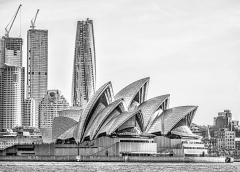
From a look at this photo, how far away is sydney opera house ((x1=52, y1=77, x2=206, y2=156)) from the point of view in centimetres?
14238

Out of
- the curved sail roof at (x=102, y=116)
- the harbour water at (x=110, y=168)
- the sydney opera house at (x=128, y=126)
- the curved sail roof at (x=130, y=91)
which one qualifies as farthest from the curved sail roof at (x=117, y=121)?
the harbour water at (x=110, y=168)

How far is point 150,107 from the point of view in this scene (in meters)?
146

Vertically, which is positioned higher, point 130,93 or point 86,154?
point 130,93

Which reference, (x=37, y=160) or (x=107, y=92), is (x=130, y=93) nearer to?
(x=107, y=92)

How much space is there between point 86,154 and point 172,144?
15.9 m

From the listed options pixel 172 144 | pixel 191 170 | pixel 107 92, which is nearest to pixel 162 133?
pixel 172 144

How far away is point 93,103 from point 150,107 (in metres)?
10.9

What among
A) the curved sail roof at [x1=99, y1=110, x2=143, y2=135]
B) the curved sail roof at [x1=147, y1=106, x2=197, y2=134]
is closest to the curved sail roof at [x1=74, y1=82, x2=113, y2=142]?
the curved sail roof at [x1=99, y1=110, x2=143, y2=135]

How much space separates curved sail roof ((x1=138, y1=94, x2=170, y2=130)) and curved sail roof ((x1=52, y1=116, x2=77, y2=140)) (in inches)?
513

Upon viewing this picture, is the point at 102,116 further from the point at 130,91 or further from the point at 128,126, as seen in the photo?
the point at 130,91

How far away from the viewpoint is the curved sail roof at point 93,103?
14225 centimetres

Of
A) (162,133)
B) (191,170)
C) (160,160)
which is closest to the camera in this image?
(191,170)

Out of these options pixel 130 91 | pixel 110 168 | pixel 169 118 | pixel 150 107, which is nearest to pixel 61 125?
pixel 130 91

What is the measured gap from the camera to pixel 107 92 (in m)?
144
